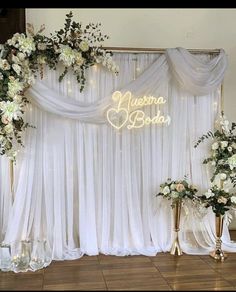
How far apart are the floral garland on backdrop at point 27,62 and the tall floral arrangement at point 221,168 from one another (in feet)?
4.81

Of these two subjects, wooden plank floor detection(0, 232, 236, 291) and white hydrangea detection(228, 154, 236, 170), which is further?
white hydrangea detection(228, 154, 236, 170)

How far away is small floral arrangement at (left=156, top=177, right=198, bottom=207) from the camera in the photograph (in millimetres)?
4137

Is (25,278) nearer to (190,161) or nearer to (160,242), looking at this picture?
(160,242)

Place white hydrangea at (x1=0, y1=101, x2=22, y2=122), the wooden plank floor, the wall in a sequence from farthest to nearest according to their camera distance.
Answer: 1. the wall
2. white hydrangea at (x1=0, y1=101, x2=22, y2=122)
3. the wooden plank floor

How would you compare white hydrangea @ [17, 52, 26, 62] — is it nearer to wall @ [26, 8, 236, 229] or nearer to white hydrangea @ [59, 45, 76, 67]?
white hydrangea @ [59, 45, 76, 67]

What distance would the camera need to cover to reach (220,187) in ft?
14.3

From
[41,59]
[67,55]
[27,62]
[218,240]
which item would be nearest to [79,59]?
[67,55]

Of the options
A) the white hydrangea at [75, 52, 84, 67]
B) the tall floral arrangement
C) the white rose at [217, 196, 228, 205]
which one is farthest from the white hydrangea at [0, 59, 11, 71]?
the white rose at [217, 196, 228, 205]

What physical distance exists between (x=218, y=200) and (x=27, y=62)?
8.61 feet

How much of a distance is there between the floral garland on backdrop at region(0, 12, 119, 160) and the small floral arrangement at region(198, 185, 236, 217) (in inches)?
70.8

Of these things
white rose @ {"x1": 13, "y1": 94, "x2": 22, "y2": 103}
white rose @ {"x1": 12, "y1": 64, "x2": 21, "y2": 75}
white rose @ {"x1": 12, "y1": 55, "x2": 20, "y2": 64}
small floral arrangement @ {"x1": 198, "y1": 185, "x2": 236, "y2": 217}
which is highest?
white rose @ {"x1": 12, "y1": 55, "x2": 20, "y2": 64}

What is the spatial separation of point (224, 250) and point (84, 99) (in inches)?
97.7

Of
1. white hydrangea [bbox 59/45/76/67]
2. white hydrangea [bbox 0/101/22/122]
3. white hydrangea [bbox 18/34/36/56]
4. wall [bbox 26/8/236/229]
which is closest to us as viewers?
white hydrangea [bbox 0/101/22/122]

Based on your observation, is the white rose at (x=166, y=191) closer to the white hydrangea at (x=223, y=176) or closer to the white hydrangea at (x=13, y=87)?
the white hydrangea at (x=223, y=176)
